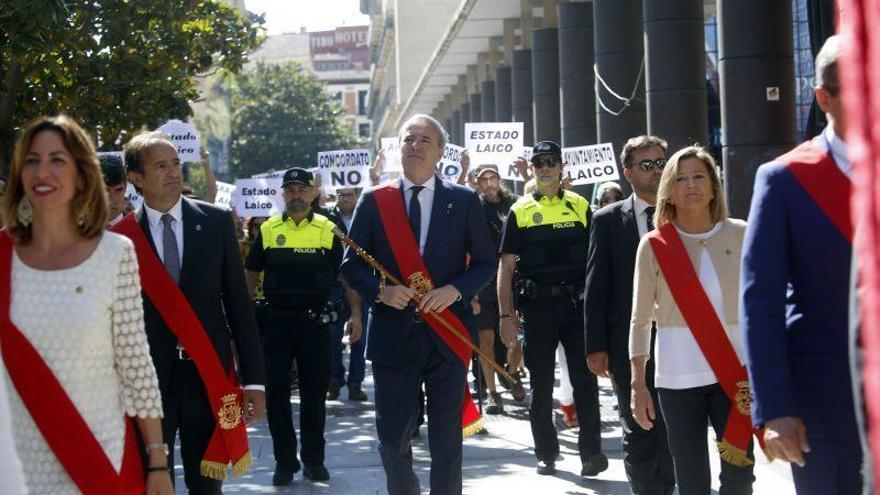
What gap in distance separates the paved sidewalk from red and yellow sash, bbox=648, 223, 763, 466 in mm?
2640

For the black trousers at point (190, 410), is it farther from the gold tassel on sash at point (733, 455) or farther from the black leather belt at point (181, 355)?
the gold tassel on sash at point (733, 455)

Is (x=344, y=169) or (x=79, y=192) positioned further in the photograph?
(x=344, y=169)

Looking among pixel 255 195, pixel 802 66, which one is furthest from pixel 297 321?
pixel 802 66

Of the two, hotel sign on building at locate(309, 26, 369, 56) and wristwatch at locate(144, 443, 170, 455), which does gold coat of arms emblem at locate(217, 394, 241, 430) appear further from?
hotel sign on building at locate(309, 26, 369, 56)

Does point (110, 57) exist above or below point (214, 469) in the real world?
above

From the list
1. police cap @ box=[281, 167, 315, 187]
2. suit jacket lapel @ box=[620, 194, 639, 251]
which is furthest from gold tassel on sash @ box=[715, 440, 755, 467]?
police cap @ box=[281, 167, 315, 187]

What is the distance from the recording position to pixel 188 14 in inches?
669

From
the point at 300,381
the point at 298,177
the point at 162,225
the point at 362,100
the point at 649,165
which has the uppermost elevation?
the point at 362,100

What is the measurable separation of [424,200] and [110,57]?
9704 mm

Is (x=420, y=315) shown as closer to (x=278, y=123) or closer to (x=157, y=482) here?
(x=157, y=482)

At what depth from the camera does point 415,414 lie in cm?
714

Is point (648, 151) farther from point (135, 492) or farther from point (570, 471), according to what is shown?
point (135, 492)

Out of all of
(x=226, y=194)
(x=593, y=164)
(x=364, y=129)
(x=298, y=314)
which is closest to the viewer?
(x=298, y=314)

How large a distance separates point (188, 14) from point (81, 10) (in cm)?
210
